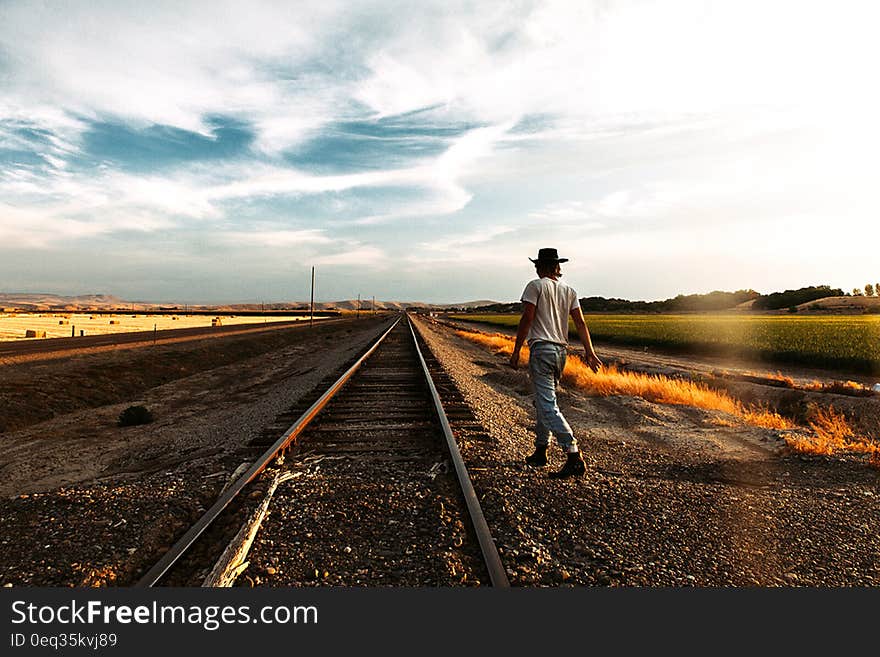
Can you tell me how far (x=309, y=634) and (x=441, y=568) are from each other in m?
0.82

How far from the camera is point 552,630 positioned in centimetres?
227

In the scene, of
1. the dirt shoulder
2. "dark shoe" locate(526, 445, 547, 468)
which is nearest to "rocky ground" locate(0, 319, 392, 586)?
the dirt shoulder

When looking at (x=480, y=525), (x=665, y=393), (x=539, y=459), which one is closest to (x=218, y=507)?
(x=480, y=525)

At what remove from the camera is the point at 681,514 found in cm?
374

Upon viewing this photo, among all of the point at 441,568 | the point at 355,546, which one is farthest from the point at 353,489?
the point at 441,568

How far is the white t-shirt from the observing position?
4707 mm

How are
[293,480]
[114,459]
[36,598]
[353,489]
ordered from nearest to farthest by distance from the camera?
[36,598], [353,489], [293,480], [114,459]

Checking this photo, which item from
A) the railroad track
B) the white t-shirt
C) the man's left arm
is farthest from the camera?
the man's left arm

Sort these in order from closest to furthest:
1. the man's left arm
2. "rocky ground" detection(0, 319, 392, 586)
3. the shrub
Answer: "rocky ground" detection(0, 319, 392, 586), the man's left arm, the shrub

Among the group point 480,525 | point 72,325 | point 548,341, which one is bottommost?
point 72,325

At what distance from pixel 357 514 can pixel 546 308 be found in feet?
8.05

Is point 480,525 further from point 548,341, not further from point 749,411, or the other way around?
point 749,411

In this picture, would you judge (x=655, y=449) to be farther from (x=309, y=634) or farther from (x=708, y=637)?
(x=309, y=634)

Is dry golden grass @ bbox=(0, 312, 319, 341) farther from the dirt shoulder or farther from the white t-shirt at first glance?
the dirt shoulder
